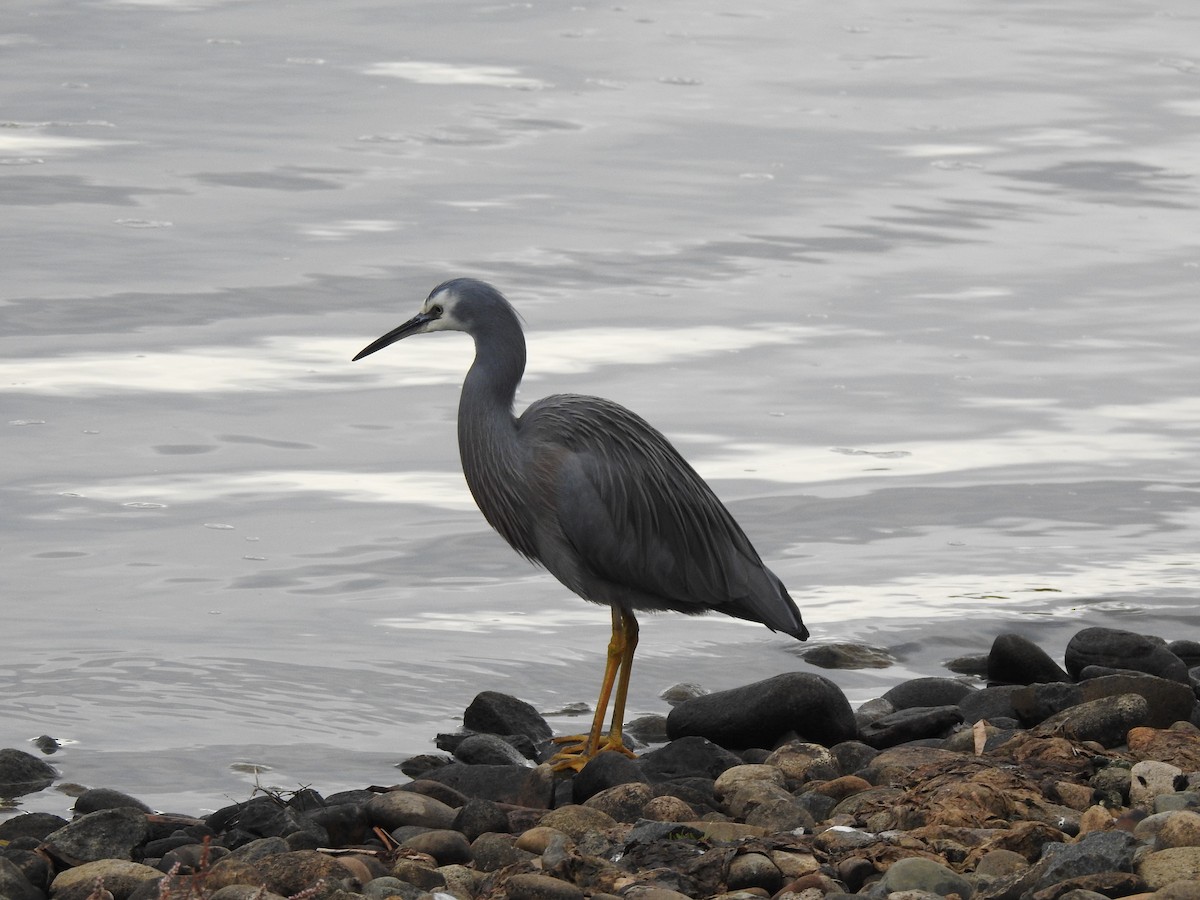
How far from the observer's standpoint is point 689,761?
683cm

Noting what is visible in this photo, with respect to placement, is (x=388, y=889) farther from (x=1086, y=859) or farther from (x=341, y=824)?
(x=1086, y=859)

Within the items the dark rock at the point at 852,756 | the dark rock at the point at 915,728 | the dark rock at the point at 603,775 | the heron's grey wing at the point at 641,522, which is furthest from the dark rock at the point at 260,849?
the dark rock at the point at 915,728

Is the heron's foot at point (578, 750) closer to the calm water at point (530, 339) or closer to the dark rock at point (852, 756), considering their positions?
the calm water at point (530, 339)

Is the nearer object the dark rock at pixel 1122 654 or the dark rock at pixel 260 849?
the dark rock at pixel 260 849

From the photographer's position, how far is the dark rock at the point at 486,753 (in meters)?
7.06

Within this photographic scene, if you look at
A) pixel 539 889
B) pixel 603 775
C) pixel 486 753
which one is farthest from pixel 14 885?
pixel 486 753

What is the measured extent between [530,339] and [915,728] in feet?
17.3

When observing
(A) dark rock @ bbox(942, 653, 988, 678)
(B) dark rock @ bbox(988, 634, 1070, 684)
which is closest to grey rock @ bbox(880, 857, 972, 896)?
(B) dark rock @ bbox(988, 634, 1070, 684)

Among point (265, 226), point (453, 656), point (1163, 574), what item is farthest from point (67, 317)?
point (1163, 574)

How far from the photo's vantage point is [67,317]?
A: 1200cm

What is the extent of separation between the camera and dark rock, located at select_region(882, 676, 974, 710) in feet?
25.3

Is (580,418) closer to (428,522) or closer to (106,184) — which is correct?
(428,522)

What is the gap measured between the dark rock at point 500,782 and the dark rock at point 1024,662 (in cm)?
218

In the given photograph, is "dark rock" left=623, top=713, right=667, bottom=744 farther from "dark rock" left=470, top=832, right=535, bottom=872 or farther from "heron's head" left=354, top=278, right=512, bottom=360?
"dark rock" left=470, top=832, right=535, bottom=872
